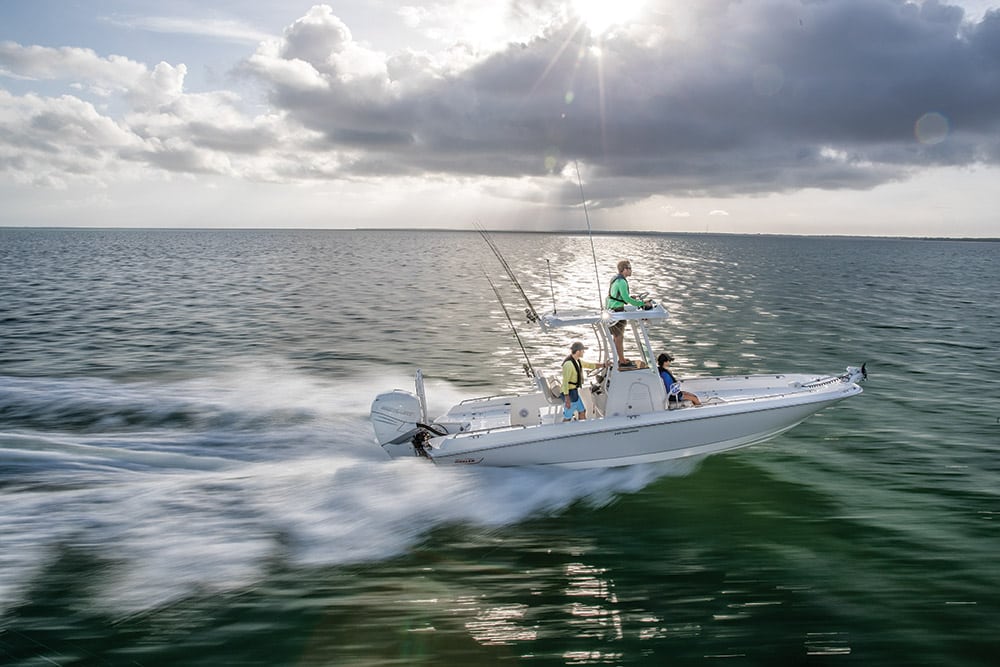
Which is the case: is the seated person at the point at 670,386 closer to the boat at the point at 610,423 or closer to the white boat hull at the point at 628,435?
the boat at the point at 610,423

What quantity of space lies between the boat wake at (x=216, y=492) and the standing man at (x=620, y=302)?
190 centimetres

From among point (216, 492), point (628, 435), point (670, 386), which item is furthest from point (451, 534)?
point (670, 386)

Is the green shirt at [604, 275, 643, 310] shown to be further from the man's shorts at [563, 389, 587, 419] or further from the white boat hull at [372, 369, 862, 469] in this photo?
the white boat hull at [372, 369, 862, 469]

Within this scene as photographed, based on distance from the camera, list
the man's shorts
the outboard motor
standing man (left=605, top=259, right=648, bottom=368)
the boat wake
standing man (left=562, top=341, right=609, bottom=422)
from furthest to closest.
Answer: the outboard motor < standing man (left=605, top=259, right=648, bottom=368) < the man's shorts < standing man (left=562, top=341, right=609, bottom=422) < the boat wake

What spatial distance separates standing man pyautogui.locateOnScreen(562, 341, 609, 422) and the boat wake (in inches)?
40.2

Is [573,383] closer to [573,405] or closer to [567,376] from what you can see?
[567,376]

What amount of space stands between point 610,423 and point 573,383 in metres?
0.83

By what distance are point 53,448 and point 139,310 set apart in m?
18.7

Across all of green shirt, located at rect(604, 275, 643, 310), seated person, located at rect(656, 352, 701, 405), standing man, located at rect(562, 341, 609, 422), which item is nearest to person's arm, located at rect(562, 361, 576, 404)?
standing man, located at rect(562, 341, 609, 422)

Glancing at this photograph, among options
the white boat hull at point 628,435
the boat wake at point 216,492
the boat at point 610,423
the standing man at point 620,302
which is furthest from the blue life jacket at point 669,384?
the boat wake at point 216,492

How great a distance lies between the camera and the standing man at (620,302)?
383 inches

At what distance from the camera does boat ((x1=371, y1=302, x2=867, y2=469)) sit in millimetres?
9469

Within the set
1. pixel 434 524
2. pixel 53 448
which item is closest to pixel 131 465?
pixel 53 448

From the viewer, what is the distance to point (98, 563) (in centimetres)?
727
